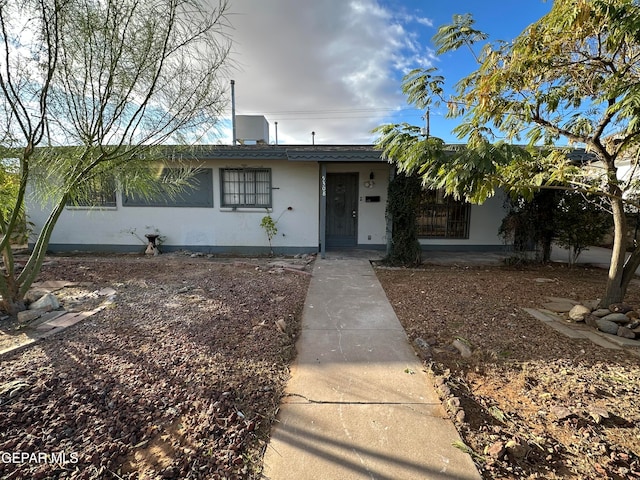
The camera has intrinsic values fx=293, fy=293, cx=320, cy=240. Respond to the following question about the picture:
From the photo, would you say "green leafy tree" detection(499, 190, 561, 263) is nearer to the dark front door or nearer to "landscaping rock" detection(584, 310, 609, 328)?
"landscaping rock" detection(584, 310, 609, 328)

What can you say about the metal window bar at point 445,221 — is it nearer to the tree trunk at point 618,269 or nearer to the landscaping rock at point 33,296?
the tree trunk at point 618,269

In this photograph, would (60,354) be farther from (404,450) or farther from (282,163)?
(282,163)

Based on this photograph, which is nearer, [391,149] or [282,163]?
[391,149]

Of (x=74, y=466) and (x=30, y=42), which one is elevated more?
(x=30, y=42)

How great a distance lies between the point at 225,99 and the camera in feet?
12.9

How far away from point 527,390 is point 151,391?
115 inches

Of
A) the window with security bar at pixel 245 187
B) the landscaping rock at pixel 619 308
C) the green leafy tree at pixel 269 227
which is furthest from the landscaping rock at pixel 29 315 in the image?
the landscaping rock at pixel 619 308

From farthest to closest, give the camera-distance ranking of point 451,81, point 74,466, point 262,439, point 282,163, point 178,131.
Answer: point 282,163
point 451,81
point 178,131
point 262,439
point 74,466

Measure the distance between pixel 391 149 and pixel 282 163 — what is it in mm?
5496

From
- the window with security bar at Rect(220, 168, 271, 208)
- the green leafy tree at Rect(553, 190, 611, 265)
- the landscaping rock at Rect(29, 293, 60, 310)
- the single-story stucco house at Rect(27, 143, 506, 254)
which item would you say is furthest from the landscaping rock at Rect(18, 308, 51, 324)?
the green leafy tree at Rect(553, 190, 611, 265)

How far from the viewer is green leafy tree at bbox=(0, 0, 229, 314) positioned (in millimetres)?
2842

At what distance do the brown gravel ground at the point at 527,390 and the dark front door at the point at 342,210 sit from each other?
4460 millimetres

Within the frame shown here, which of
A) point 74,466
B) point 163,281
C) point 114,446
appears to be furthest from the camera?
point 163,281

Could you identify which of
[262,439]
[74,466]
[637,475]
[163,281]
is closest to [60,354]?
[74,466]
